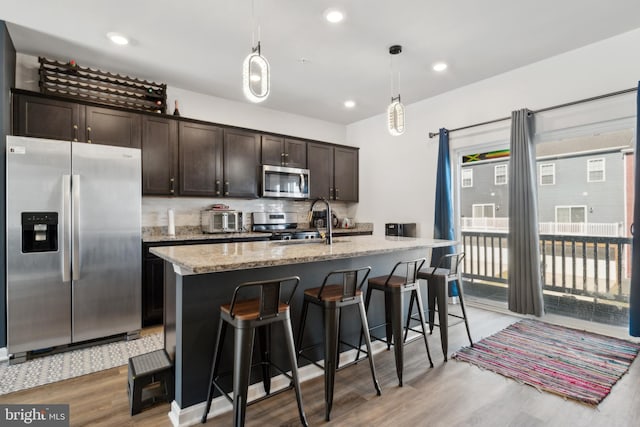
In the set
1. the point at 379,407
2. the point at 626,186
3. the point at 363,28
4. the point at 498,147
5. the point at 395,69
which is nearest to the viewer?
the point at 379,407

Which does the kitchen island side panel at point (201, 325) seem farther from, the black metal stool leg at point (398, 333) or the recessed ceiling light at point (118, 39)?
the recessed ceiling light at point (118, 39)

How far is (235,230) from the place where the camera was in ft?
14.3

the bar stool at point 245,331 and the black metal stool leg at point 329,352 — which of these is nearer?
the bar stool at point 245,331

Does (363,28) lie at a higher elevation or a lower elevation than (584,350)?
higher

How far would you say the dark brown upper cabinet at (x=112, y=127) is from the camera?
11.2ft

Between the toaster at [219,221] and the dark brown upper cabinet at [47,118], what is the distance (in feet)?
5.13

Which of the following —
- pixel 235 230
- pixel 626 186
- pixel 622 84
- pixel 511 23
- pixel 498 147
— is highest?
pixel 511 23

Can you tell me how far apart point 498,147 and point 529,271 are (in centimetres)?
156

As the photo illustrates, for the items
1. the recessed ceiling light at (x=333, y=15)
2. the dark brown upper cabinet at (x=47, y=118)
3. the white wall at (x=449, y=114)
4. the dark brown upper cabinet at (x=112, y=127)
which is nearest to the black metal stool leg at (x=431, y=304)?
the white wall at (x=449, y=114)

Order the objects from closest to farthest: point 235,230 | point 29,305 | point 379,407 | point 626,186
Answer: point 379,407
point 29,305
point 626,186
point 235,230

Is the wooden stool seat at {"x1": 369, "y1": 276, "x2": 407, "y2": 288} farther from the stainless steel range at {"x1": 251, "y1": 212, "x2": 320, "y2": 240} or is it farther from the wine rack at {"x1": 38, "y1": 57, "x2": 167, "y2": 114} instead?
the wine rack at {"x1": 38, "y1": 57, "x2": 167, "y2": 114}

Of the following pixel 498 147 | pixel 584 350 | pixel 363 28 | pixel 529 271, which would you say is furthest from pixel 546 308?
pixel 363 28

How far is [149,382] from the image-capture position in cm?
197

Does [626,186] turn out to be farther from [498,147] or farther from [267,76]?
[267,76]
